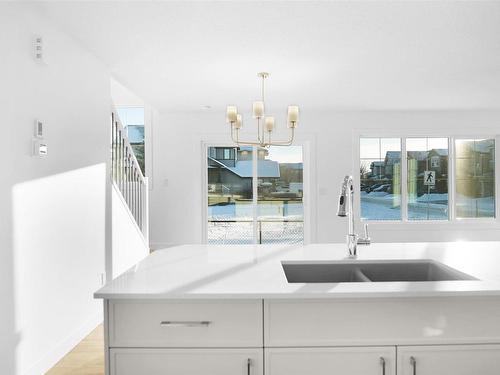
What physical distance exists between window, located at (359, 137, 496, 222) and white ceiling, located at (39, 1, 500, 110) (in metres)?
1.57

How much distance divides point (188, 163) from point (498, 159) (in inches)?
202

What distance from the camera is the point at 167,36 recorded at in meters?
3.13

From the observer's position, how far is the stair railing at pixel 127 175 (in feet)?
13.9

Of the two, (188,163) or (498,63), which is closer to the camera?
(498,63)

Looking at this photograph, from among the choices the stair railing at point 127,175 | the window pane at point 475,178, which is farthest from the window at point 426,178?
the stair railing at point 127,175

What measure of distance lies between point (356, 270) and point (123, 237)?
295 cm

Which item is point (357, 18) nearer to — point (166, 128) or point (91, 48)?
point (91, 48)

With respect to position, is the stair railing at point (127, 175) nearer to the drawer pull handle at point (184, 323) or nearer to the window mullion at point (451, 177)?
the drawer pull handle at point (184, 323)

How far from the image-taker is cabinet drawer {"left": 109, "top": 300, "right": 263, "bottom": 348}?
1.35 meters

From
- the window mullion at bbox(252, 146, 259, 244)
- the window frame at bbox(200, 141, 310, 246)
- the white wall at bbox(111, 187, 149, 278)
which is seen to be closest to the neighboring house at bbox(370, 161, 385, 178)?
the window frame at bbox(200, 141, 310, 246)

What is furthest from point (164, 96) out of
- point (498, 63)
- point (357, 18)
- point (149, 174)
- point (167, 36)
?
point (498, 63)

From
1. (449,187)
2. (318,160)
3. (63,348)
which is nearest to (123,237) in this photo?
(63,348)

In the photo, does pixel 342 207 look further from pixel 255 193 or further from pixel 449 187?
pixel 449 187

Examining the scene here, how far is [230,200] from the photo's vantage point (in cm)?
674
